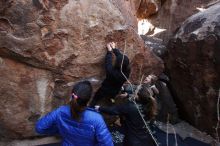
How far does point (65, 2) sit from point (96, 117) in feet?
6.81

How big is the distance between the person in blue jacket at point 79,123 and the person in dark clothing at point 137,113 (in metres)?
0.82

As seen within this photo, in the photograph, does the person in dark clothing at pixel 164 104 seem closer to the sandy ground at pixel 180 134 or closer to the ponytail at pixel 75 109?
the sandy ground at pixel 180 134

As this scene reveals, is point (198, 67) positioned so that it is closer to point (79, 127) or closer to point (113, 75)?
point (113, 75)

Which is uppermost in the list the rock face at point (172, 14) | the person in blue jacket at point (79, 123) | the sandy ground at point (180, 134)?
the rock face at point (172, 14)

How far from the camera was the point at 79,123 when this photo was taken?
3398 mm

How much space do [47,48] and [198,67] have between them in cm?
245

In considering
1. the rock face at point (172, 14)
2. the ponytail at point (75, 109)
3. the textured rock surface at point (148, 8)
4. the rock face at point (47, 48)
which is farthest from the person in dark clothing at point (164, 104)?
the ponytail at point (75, 109)

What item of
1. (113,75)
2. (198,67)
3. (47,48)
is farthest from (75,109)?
(198,67)

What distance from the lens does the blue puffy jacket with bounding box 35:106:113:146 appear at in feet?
11.1

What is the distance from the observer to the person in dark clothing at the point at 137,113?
13.9ft

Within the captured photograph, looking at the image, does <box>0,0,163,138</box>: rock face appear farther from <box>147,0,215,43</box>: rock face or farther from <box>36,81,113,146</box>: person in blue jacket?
<box>147,0,215,43</box>: rock face

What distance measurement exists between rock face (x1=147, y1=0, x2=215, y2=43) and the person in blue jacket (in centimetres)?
522

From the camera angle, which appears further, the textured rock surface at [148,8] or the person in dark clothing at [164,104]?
the textured rock surface at [148,8]

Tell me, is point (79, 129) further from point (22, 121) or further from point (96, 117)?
point (22, 121)
